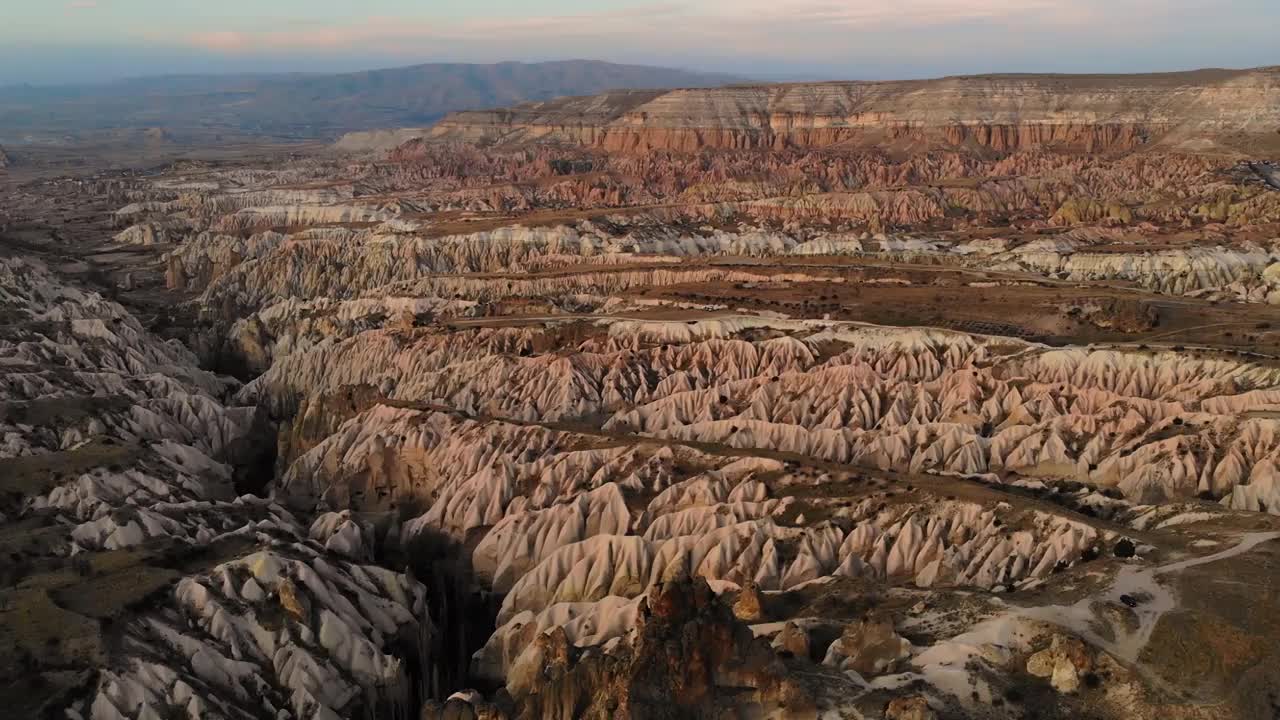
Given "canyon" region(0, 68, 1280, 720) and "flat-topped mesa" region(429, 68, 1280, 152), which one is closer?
"canyon" region(0, 68, 1280, 720)

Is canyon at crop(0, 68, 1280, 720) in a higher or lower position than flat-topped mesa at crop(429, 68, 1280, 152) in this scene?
lower

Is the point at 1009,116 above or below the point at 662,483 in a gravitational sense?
above

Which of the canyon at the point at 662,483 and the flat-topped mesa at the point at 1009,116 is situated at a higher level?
the flat-topped mesa at the point at 1009,116

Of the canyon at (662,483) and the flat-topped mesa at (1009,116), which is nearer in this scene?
the canyon at (662,483)

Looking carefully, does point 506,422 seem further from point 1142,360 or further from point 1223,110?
point 1223,110

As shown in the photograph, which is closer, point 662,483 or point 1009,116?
point 662,483
